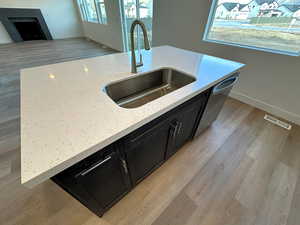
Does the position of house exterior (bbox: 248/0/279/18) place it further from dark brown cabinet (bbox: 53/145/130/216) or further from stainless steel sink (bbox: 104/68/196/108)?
dark brown cabinet (bbox: 53/145/130/216)

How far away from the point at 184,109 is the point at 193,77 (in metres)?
0.30

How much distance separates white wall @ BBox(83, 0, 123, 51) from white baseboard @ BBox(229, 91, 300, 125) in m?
4.05

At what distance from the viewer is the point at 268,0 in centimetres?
160

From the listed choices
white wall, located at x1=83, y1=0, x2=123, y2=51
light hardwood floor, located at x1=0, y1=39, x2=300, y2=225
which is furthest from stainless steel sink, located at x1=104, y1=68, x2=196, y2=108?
white wall, located at x1=83, y1=0, x2=123, y2=51

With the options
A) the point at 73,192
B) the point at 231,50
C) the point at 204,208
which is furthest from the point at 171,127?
the point at 231,50

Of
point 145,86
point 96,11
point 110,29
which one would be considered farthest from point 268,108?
point 96,11

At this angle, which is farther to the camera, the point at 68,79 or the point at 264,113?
the point at 264,113

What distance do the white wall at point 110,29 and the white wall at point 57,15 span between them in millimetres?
879

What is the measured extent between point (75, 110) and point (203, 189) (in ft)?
4.28

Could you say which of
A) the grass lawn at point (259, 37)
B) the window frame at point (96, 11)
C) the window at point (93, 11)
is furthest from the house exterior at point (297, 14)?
the window at point (93, 11)

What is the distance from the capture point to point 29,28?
5.65 meters

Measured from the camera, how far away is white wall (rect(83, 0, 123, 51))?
160 inches

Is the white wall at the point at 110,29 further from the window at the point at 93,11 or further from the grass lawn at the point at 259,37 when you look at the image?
the grass lawn at the point at 259,37

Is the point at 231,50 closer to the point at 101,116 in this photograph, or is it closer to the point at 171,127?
the point at 171,127
